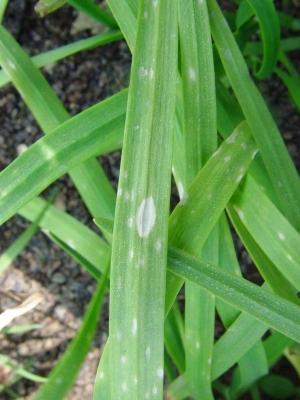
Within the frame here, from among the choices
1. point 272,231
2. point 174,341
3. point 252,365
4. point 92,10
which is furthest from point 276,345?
point 92,10

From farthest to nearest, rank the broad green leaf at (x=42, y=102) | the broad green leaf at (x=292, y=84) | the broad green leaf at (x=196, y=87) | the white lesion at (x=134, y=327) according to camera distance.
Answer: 1. the broad green leaf at (x=292, y=84)
2. the broad green leaf at (x=42, y=102)
3. the broad green leaf at (x=196, y=87)
4. the white lesion at (x=134, y=327)

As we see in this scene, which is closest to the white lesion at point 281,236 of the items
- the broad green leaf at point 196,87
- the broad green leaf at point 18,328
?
the broad green leaf at point 196,87

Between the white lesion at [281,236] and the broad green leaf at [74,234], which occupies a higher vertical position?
the broad green leaf at [74,234]

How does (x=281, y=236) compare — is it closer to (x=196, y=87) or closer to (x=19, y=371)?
(x=196, y=87)

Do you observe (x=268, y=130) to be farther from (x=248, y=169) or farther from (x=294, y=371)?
(x=294, y=371)

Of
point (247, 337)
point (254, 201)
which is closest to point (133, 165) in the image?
point (254, 201)

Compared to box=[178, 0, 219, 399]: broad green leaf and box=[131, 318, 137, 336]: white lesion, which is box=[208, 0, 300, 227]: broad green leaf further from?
box=[131, 318, 137, 336]: white lesion

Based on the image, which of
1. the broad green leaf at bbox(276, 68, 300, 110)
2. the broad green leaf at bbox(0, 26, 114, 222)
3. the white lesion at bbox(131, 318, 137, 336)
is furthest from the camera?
the broad green leaf at bbox(276, 68, 300, 110)

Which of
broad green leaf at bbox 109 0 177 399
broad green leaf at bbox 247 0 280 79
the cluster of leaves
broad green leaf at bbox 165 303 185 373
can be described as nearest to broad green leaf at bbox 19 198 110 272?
the cluster of leaves

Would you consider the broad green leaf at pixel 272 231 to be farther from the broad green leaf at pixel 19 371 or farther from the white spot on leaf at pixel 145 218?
the broad green leaf at pixel 19 371
